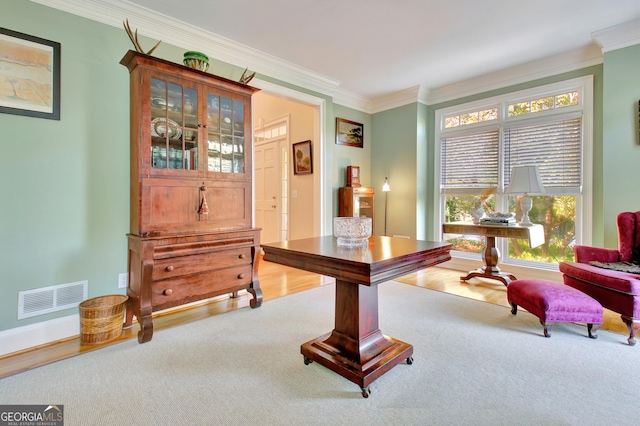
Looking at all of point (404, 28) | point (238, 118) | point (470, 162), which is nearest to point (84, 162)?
point (238, 118)

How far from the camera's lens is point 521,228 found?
3287mm

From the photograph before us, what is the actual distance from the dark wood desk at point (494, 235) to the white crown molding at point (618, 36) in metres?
1.93

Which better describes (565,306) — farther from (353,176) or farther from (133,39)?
(133,39)

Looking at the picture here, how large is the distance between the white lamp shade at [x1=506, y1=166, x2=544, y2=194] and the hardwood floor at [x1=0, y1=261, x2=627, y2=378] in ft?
3.79

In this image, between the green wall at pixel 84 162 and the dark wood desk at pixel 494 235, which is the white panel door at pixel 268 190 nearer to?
the green wall at pixel 84 162

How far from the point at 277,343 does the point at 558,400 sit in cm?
163

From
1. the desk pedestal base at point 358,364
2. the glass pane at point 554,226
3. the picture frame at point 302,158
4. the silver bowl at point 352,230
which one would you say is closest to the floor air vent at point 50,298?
the desk pedestal base at point 358,364

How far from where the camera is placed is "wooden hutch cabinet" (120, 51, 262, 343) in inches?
91.7

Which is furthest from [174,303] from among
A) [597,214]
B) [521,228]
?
[597,214]

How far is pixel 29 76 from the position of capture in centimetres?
216

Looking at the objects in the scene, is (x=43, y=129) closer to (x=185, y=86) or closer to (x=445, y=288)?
(x=185, y=86)

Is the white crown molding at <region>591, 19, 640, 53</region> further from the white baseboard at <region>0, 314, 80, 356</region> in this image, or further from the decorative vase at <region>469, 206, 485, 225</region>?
the white baseboard at <region>0, 314, 80, 356</region>

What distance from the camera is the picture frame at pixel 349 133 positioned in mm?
4816
